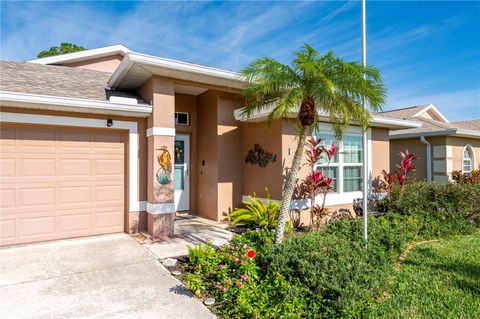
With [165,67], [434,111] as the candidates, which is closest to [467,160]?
[434,111]

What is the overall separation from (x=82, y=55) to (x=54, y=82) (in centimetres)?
546

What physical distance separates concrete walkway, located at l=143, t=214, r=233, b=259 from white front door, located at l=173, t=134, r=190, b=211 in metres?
0.64

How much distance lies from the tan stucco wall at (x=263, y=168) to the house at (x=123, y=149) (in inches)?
1.1

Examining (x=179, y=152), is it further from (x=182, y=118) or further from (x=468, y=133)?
(x=468, y=133)

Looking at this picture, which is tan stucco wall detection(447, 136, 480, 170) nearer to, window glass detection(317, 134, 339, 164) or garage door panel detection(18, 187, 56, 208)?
window glass detection(317, 134, 339, 164)

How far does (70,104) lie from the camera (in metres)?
5.82

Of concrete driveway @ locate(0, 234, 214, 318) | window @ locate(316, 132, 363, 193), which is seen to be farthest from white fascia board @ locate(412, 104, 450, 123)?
concrete driveway @ locate(0, 234, 214, 318)

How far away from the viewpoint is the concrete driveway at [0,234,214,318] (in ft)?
10.9

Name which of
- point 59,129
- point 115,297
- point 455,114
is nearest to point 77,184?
point 59,129

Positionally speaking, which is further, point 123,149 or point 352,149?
point 352,149

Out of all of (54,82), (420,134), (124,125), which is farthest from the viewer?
(420,134)

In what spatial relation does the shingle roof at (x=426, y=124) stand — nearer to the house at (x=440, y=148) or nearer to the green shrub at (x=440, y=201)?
the house at (x=440, y=148)

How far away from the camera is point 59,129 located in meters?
6.16

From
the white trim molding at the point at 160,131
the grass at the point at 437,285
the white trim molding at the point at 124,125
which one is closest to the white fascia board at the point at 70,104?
the white trim molding at the point at 124,125
